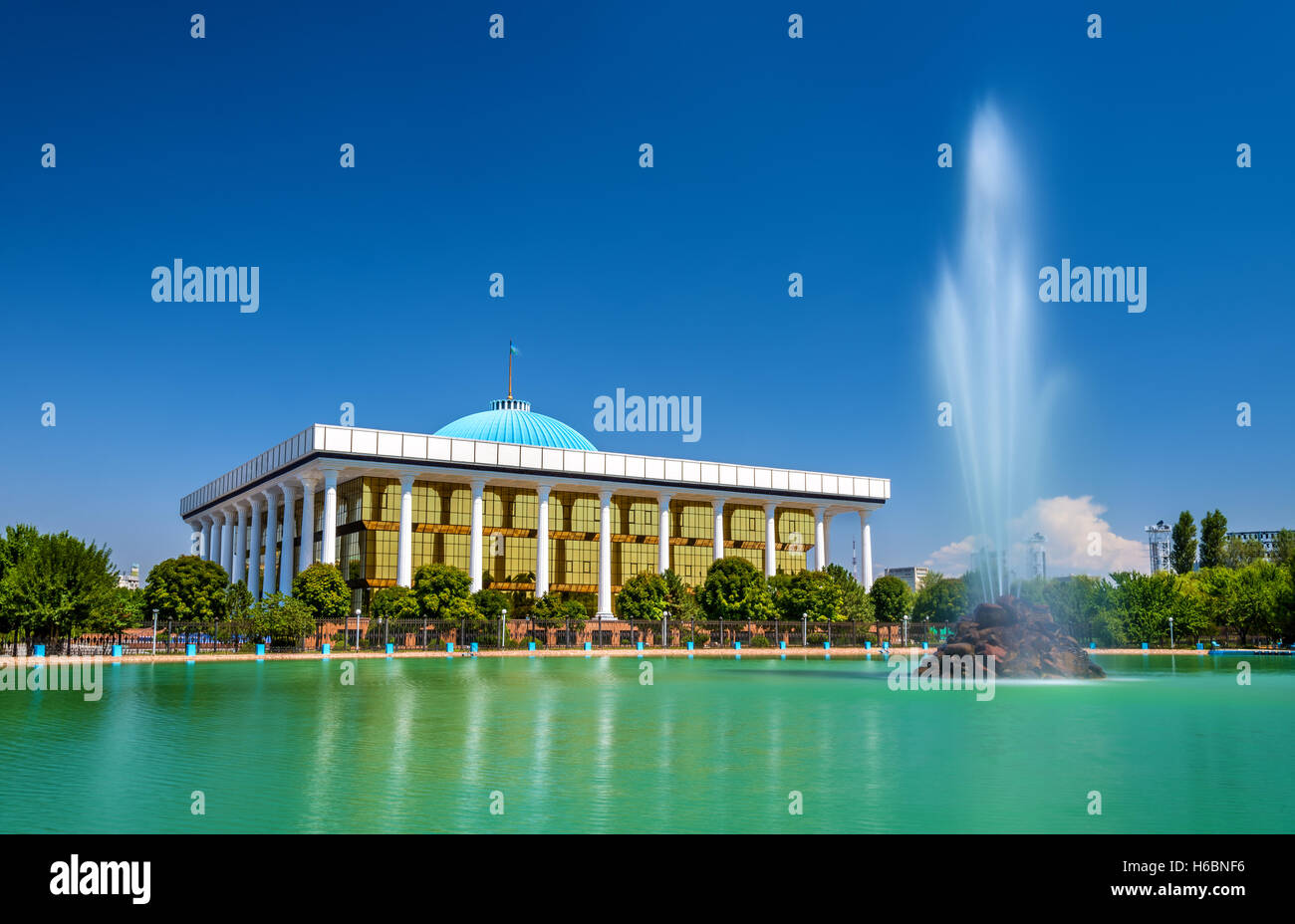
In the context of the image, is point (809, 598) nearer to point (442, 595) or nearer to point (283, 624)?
point (442, 595)

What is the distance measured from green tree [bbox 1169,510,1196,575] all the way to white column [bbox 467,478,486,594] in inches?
2629

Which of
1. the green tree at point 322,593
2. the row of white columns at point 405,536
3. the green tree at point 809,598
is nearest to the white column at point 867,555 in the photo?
the row of white columns at point 405,536

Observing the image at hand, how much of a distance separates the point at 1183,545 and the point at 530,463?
64.4 m

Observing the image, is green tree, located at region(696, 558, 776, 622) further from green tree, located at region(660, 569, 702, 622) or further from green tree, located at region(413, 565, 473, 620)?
green tree, located at region(413, 565, 473, 620)

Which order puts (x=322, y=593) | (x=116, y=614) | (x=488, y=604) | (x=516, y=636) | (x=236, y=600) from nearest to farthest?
(x=116, y=614) → (x=236, y=600) → (x=322, y=593) → (x=516, y=636) → (x=488, y=604)

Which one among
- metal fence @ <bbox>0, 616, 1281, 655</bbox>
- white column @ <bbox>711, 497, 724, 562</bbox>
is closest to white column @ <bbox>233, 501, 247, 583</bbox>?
metal fence @ <bbox>0, 616, 1281, 655</bbox>

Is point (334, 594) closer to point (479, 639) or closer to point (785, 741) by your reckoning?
point (479, 639)

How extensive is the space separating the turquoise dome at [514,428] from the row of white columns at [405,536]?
9.40 meters

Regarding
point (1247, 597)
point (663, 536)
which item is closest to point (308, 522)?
point (663, 536)

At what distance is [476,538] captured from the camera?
Answer: 8350cm

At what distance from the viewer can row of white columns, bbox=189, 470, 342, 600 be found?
7856 centimetres

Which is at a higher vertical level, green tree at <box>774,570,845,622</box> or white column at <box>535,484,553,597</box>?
white column at <box>535,484,553,597</box>

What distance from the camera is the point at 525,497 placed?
9088 cm
